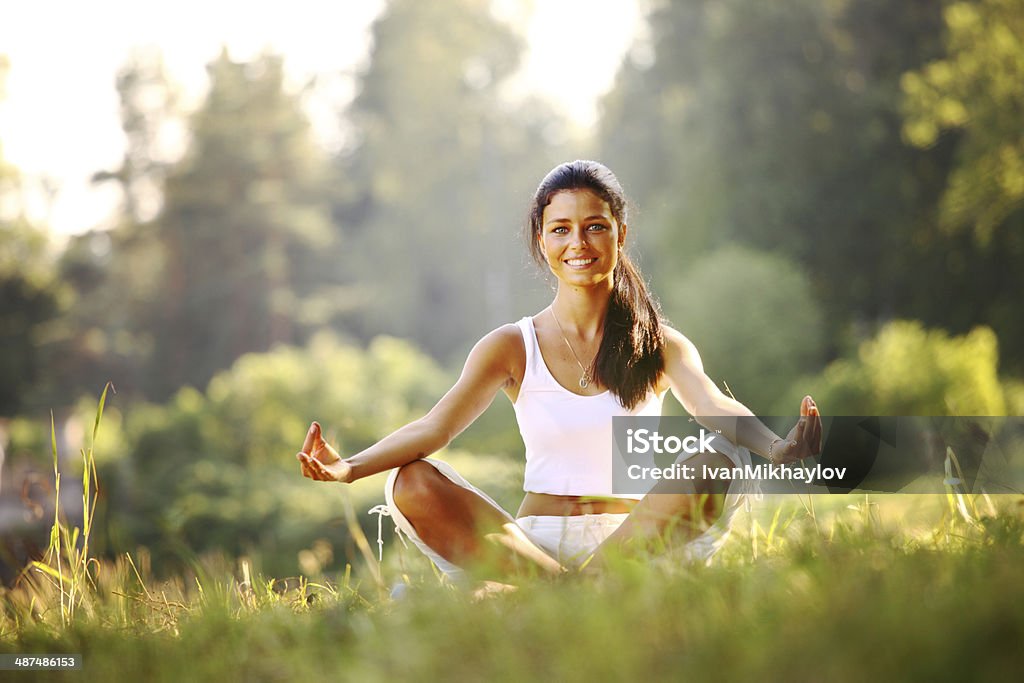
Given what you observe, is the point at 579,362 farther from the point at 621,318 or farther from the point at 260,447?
the point at 260,447

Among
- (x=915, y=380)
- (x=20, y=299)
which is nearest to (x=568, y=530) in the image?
(x=915, y=380)

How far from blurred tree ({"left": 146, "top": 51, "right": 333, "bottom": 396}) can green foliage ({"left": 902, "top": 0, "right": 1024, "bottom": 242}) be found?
1962 cm

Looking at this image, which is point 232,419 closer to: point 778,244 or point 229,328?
point 778,244

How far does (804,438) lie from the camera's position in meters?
2.56

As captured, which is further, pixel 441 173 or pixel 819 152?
pixel 441 173

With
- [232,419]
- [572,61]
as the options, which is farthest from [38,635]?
[572,61]

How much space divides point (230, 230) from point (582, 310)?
28815 mm

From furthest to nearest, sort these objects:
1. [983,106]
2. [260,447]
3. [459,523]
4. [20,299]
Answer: [20,299], [260,447], [983,106], [459,523]

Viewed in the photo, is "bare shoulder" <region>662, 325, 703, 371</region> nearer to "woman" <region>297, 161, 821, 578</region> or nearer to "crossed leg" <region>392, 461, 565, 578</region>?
"woman" <region>297, 161, 821, 578</region>

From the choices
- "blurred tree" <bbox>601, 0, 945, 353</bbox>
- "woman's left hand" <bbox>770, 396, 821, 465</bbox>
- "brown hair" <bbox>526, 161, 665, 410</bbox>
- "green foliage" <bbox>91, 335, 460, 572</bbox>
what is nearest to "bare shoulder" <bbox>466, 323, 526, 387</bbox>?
"brown hair" <bbox>526, 161, 665, 410</bbox>

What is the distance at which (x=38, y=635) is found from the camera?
258cm

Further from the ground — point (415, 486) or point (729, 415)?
point (729, 415)

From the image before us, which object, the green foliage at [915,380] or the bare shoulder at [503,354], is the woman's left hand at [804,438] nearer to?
the bare shoulder at [503,354]

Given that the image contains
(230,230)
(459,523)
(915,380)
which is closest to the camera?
(459,523)
